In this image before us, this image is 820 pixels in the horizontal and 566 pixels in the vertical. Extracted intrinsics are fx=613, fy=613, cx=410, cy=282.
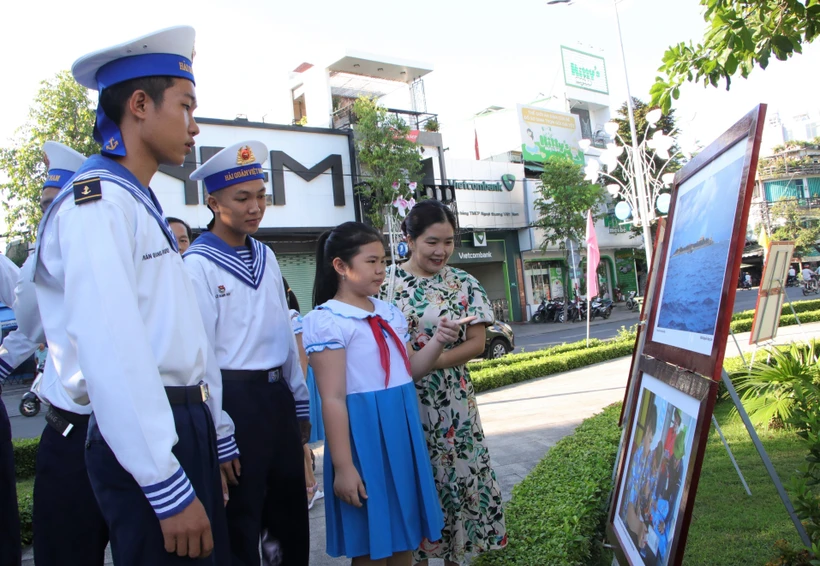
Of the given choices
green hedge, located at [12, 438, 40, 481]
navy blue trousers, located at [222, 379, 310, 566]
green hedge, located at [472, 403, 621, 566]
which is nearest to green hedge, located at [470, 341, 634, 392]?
green hedge, located at [472, 403, 621, 566]

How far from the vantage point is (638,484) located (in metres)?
2.18

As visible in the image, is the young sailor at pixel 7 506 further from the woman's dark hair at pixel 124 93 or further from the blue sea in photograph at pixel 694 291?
the blue sea in photograph at pixel 694 291

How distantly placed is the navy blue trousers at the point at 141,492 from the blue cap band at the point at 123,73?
2.29 feet

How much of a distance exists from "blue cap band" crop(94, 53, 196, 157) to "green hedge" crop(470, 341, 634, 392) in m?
7.21

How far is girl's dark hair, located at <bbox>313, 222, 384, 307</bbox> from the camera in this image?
2.39 meters

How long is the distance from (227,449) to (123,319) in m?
0.70

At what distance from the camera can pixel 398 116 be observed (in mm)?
21156

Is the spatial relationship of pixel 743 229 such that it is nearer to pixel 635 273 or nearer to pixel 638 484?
pixel 638 484

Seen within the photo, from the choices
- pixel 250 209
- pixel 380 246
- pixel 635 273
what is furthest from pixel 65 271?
pixel 635 273

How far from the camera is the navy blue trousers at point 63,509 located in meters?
1.73

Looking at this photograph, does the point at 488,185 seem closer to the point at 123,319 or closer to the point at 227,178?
the point at 227,178

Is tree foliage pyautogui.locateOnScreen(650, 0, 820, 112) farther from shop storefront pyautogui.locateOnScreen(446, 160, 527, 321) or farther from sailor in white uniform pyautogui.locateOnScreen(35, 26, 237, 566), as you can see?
shop storefront pyautogui.locateOnScreen(446, 160, 527, 321)

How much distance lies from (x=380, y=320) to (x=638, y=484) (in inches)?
43.5

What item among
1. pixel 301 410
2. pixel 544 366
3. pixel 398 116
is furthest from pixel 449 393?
pixel 398 116
